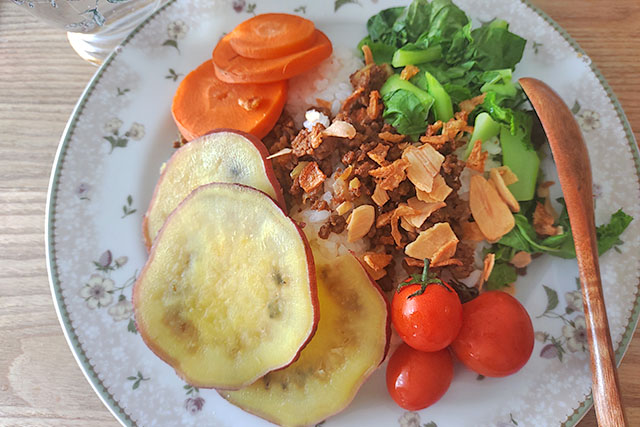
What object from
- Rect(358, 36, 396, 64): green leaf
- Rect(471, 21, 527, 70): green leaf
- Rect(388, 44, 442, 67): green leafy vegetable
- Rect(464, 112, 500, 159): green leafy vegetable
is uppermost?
Rect(471, 21, 527, 70): green leaf

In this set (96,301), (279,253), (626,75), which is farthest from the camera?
(626,75)

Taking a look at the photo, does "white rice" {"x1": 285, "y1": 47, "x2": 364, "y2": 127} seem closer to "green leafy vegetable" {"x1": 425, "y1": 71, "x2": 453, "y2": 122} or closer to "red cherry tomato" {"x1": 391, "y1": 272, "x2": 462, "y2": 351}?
"green leafy vegetable" {"x1": 425, "y1": 71, "x2": 453, "y2": 122}

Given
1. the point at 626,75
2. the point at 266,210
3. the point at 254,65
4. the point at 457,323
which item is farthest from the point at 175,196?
the point at 626,75

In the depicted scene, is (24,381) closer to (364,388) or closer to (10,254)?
(10,254)

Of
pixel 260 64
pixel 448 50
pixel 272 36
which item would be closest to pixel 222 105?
pixel 260 64

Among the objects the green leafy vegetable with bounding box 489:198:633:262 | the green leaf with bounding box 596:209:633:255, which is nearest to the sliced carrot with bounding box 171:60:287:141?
the green leafy vegetable with bounding box 489:198:633:262
